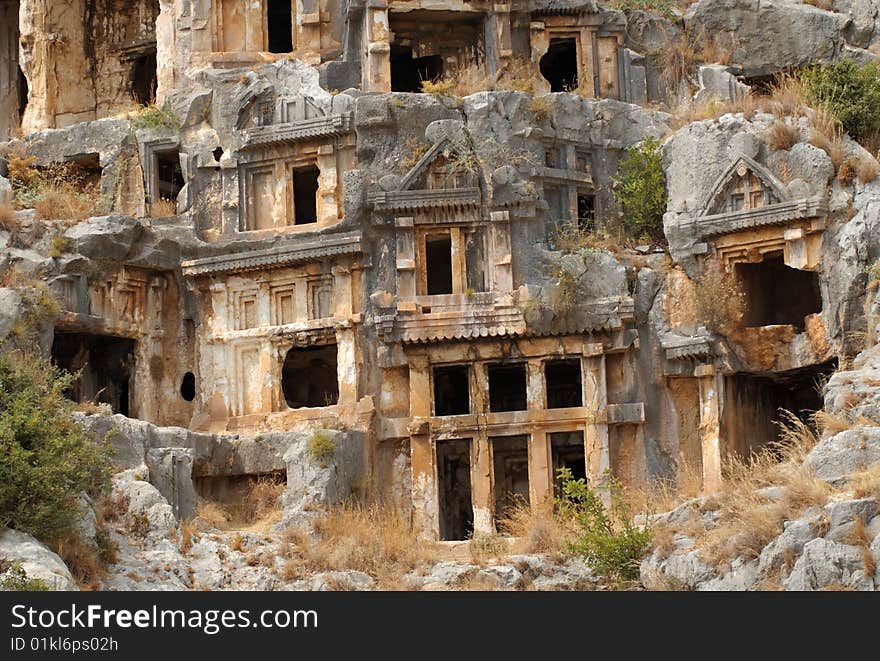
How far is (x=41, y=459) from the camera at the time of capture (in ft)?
79.9

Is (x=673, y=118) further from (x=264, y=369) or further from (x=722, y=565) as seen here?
(x=722, y=565)

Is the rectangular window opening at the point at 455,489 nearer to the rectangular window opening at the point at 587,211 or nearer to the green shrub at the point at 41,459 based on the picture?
the rectangular window opening at the point at 587,211

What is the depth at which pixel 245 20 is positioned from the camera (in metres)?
36.9

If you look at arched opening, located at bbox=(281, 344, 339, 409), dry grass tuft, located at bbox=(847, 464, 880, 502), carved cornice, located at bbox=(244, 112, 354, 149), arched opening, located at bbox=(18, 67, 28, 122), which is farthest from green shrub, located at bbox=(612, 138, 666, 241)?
arched opening, located at bbox=(18, 67, 28, 122)

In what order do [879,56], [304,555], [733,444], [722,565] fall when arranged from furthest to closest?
[879,56], [733,444], [304,555], [722,565]

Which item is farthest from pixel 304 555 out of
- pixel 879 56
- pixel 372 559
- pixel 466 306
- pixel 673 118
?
pixel 879 56

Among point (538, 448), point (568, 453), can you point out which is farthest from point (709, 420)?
point (568, 453)

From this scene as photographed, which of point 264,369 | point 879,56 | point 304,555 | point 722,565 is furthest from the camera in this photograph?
point 879,56

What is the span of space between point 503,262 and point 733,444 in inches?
191

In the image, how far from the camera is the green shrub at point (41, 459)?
939 inches

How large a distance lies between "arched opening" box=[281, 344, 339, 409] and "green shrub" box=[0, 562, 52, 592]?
1328 centimetres

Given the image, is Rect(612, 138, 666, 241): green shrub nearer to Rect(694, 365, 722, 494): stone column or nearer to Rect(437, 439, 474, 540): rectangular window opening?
Rect(694, 365, 722, 494): stone column

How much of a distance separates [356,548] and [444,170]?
7823 mm

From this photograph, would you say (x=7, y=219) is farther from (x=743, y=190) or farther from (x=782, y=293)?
(x=782, y=293)
